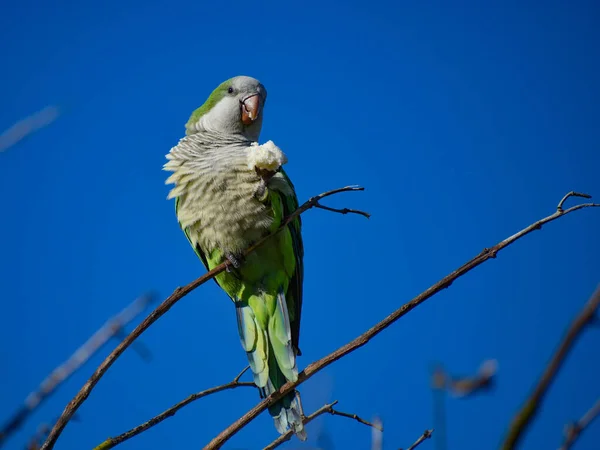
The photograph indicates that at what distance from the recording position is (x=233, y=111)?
4484 mm

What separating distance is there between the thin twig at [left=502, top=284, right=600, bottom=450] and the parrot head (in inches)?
155

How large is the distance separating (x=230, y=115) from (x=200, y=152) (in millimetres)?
630

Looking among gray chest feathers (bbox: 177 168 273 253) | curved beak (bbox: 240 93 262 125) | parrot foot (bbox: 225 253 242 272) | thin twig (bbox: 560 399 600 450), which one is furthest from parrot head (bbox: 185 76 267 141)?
thin twig (bbox: 560 399 600 450)

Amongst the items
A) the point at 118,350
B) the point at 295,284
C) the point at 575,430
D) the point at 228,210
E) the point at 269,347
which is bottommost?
the point at 575,430

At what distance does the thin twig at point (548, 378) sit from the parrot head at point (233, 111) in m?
3.93

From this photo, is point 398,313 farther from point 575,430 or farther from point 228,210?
point 228,210

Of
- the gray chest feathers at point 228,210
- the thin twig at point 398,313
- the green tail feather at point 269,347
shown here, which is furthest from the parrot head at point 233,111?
the thin twig at point 398,313

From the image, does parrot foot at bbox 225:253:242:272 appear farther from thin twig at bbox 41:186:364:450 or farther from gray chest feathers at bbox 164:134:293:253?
thin twig at bbox 41:186:364:450

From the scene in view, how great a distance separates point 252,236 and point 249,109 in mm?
1335

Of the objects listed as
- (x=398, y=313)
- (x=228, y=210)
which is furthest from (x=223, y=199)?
(x=398, y=313)

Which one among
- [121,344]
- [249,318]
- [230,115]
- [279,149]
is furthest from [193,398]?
[230,115]

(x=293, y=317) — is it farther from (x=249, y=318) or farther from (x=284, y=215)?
(x=284, y=215)

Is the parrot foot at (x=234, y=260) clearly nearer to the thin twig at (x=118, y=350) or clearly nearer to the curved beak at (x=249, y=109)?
the thin twig at (x=118, y=350)

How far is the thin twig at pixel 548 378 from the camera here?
2.13 ft
